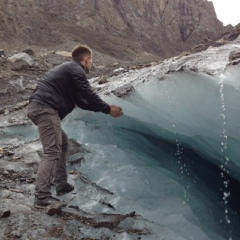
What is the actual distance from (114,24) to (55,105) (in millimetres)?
43053

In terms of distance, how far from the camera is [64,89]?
3.61m

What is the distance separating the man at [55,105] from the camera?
344 centimetres

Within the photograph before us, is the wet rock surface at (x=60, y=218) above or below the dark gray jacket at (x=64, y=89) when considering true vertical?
below

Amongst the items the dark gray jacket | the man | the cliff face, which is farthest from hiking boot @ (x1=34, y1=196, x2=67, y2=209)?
the cliff face

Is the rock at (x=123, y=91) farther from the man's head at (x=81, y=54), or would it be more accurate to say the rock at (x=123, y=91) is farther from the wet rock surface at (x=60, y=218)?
the wet rock surface at (x=60, y=218)

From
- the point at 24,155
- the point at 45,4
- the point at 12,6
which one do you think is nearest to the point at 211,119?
the point at 24,155

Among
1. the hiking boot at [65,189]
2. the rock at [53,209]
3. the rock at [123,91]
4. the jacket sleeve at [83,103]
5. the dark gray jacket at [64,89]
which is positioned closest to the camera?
the rock at [53,209]

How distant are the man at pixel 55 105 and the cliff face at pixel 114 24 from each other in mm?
28861

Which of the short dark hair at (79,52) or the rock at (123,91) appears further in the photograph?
the rock at (123,91)

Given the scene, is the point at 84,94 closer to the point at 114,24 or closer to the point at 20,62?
the point at 20,62

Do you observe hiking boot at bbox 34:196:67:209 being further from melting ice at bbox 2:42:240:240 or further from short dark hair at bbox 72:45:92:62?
short dark hair at bbox 72:45:92:62

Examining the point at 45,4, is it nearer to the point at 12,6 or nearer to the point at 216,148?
the point at 12,6

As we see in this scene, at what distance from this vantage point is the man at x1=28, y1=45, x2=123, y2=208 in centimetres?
344

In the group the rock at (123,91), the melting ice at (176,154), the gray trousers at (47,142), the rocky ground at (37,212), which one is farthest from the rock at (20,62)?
the gray trousers at (47,142)
